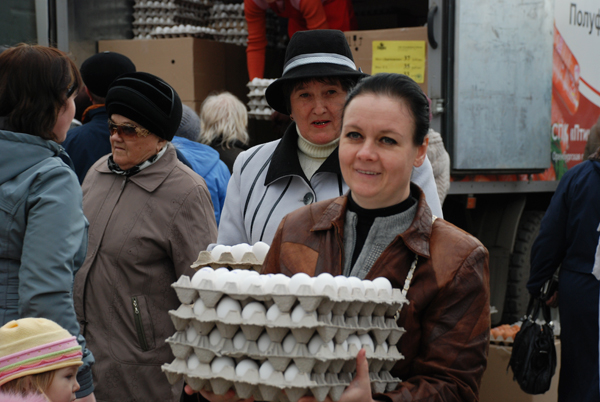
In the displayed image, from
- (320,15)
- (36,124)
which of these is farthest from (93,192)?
(320,15)

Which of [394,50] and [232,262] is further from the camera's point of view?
[394,50]

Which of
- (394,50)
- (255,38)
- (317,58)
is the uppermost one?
(255,38)

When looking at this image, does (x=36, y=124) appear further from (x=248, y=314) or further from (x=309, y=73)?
(x=248, y=314)

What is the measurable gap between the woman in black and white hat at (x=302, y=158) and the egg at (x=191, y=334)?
1.00 m

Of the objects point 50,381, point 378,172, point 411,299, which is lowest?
point 50,381

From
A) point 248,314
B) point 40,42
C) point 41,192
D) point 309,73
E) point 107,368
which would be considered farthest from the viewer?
point 40,42

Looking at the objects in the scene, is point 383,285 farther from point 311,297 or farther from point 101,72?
point 101,72

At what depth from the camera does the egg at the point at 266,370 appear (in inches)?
63.8

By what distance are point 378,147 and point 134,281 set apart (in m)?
1.56

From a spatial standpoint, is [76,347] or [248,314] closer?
[248,314]

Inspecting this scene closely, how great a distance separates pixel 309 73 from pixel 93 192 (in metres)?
1.23

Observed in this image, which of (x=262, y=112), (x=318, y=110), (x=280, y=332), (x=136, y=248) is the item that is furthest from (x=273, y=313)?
(x=262, y=112)

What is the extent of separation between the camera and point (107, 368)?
9.98 ft

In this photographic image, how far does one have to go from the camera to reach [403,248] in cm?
193
